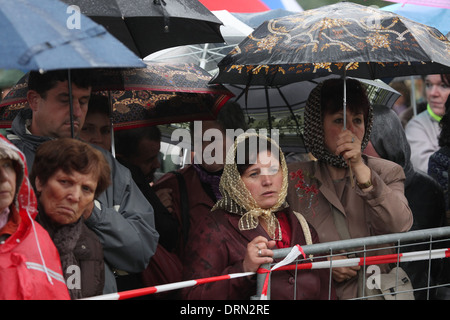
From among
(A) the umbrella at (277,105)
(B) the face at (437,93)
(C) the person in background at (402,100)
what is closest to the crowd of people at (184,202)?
(A) the umbrella at (277,105)

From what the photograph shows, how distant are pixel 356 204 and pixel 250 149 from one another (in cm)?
76

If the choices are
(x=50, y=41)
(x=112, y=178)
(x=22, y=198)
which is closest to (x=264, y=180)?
(x=112, y=178)

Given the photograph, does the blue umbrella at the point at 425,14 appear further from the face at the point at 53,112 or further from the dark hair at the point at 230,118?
the face at the point at 53,112

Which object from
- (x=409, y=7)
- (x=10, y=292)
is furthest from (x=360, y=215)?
(x=409, y=7)

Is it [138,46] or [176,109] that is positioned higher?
[138,46]

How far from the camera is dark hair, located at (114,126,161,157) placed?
4699mm

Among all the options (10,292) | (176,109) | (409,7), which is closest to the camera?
(10,292)

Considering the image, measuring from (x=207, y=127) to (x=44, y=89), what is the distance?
138 centimetres

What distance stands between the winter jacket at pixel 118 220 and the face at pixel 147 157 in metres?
0.98

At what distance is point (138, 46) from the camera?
4555mm

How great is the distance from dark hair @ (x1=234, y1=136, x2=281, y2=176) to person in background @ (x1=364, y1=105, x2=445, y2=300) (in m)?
1.30

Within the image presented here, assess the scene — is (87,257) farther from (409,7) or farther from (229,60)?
(409,7)

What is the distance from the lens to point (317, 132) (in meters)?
4.40

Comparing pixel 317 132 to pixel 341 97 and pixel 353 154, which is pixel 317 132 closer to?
pixel 341 97
